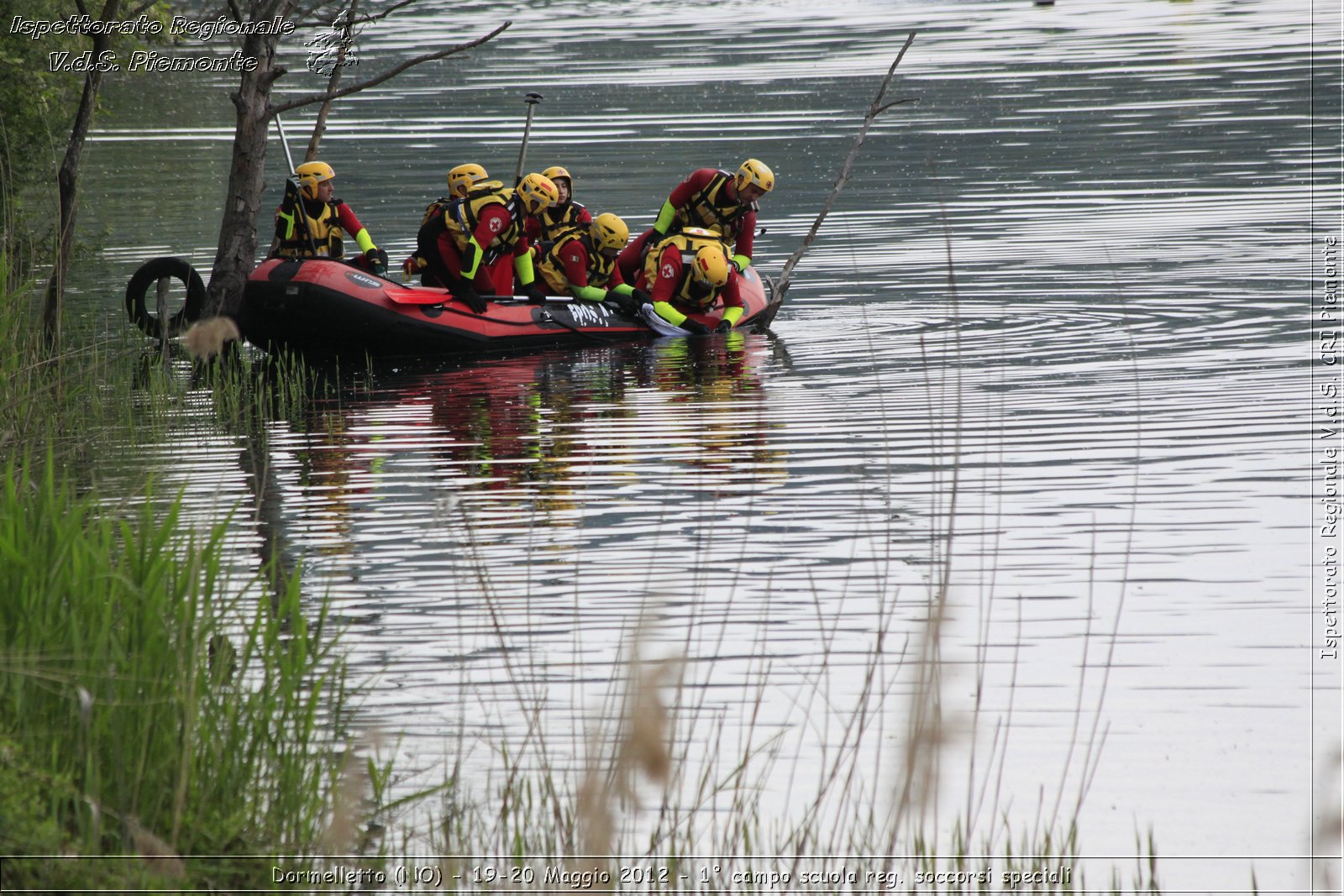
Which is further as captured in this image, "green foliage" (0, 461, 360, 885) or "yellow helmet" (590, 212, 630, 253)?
"yellow helmet" (590, 212, 630, 253)

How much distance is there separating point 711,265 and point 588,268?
126cm

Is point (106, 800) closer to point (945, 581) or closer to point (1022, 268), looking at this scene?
point (945, 581)

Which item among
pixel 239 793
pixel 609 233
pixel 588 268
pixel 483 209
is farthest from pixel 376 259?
pixel 239 793

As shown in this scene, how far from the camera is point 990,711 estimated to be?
21.0 ft

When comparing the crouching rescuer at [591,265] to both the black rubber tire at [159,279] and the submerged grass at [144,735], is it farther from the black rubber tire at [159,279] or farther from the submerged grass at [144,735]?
the submerged grass at [144,735]

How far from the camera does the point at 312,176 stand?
14703 millimetres

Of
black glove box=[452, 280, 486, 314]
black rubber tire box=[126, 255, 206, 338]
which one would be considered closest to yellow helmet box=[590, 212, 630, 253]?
black glove box=[452, 280, 486, 314]

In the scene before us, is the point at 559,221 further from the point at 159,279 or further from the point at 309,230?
the point at 159,279

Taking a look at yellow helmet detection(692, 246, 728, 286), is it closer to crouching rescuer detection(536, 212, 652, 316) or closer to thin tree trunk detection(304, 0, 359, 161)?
crouching rescuer detection(536, 212, 652, 316)

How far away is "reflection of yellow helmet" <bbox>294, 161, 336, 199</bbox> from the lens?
14.6 meters

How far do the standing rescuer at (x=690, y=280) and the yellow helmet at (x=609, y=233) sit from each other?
0.31 metres

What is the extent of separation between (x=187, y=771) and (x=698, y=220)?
478 inches

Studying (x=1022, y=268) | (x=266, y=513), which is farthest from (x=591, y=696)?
(x=1022, y=268)

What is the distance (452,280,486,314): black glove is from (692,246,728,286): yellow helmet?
186cm
